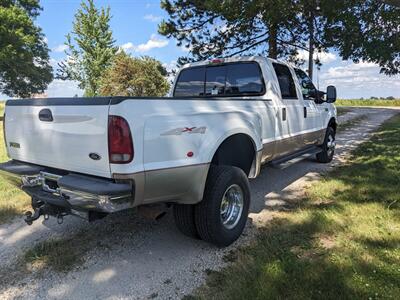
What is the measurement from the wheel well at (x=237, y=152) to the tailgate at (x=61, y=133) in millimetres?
1396

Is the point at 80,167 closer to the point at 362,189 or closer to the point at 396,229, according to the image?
the point at 396,229

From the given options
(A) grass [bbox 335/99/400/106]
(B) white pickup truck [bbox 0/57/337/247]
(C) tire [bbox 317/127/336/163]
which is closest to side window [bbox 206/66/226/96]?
(B) white pickup truck [bbox 0/57/337/247]

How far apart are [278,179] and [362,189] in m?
1.43

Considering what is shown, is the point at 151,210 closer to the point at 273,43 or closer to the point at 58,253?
the point at 58,253

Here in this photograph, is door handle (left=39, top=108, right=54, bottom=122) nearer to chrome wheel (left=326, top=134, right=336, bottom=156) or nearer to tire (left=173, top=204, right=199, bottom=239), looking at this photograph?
tire (left=173, top=204, right=199, bottom=239)

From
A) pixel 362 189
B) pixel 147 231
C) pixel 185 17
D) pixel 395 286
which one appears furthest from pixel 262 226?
pixel 185 17

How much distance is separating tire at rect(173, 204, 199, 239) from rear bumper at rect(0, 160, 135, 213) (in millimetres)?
767

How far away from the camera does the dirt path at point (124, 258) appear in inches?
119

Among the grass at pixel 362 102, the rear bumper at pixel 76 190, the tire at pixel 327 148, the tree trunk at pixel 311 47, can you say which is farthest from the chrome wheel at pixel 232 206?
the grass at pixel 362 102

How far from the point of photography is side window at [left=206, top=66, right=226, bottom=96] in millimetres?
5348

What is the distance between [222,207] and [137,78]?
727 inches

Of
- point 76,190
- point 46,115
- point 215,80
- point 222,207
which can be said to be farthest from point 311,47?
point 76,190

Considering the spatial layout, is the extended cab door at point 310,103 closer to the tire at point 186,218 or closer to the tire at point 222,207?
the tire at point 222,207

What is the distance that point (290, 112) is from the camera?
538 centimetres
